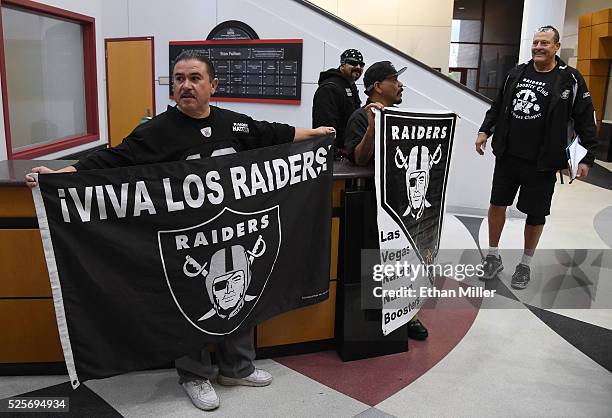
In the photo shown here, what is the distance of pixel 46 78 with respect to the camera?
5.04 meters

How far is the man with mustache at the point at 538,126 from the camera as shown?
3.41 meters

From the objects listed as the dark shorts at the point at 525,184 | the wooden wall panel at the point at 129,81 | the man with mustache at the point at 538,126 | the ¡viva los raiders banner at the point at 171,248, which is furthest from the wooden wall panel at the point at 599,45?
the ¡viva los raiders banner at the point at 171,248

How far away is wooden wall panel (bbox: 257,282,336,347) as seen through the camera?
2635mm

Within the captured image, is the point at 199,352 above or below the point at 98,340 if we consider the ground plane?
below

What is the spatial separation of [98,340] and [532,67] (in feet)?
10.1

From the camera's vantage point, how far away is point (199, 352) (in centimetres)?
232

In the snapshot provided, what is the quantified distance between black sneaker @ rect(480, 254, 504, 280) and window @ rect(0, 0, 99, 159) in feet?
12.0

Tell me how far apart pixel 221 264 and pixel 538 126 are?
92.3 inches

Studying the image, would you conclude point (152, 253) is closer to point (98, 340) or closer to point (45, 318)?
point (98, 340)

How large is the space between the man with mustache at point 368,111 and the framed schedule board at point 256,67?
3346 mm

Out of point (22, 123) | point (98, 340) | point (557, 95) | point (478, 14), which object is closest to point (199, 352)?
point (98, 340)

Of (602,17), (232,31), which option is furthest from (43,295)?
(602,17)

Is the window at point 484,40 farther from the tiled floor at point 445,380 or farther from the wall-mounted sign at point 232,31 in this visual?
the tiled floor at point 445,380

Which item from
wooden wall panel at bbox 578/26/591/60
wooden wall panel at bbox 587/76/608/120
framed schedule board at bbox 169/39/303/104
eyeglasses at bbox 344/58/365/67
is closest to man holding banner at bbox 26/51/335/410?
eyeglasses at bbox 344/58/365/67
